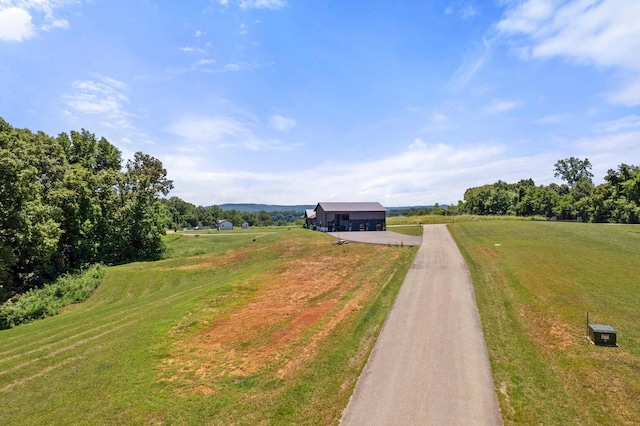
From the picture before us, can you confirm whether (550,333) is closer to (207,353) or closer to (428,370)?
(428,370)

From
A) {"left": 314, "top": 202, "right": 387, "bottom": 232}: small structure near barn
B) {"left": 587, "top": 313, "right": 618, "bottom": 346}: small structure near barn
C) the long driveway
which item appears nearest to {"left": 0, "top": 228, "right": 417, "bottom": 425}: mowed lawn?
the long driveway

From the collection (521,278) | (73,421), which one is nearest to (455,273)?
(521,278)

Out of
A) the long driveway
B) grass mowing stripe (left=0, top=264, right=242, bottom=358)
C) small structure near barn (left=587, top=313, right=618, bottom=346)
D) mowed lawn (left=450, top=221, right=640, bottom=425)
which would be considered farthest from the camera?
grass mowing stripe (left=0, top=264, right=242, bottom=358)

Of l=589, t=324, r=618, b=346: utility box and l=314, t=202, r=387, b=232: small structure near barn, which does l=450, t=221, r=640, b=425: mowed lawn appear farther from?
l=314, t=202, r=387, b=232: small structure near barn

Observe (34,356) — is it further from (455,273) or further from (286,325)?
(455,273)

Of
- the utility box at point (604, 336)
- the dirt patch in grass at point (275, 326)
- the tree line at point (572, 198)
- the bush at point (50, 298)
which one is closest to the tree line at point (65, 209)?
the bush at point (50, 298)

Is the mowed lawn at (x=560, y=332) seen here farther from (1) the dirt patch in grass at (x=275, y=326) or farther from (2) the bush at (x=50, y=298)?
(2) the bush at (x=50, y=298)
